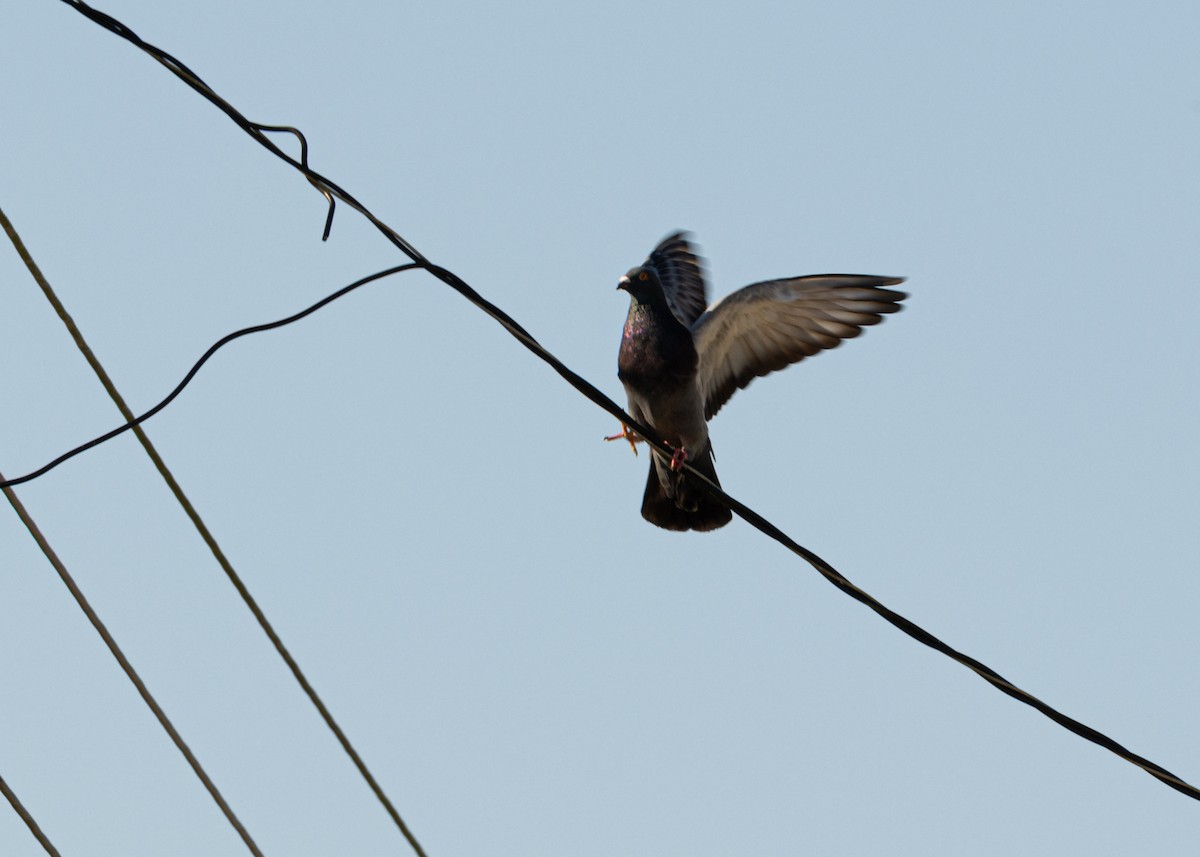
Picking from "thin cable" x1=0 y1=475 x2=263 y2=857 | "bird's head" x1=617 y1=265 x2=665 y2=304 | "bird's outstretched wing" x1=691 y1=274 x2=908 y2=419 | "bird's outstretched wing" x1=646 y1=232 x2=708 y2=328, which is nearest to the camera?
"thin cable" x1=0 y1=475 x2=263 y2=857

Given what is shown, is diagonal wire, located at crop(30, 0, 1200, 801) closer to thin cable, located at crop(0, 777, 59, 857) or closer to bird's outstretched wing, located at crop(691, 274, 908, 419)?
thin cable, located at crop(0, 777, 59, 857)

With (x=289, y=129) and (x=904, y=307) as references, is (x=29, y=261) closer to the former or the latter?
(x=289, y=129)

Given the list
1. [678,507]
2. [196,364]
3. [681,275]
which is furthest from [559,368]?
[681,275]

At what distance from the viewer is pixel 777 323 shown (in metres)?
7.16

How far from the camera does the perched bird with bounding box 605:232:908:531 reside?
680cm

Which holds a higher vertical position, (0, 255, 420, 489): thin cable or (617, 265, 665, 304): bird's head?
(617, 265, 665, 304): bird's head

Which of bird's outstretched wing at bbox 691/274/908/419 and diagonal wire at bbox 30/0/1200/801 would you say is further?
bird's outstretched wing at bbox 691/274/908/419

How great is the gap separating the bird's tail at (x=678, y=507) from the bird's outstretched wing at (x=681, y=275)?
1762mm

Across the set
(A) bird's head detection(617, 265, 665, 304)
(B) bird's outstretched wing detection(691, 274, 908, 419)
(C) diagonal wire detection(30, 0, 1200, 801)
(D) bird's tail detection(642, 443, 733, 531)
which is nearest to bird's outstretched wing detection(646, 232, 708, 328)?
(B) bird's outstretched wing detection(691, 274, 908, 419)

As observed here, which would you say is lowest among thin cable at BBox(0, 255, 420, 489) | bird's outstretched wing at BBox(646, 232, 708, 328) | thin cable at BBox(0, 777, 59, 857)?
thin cable at BBox(0, 777, 59, 857)

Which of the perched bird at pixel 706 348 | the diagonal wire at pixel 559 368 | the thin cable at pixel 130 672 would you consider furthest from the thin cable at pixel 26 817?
the perched bird at pixel 706 348

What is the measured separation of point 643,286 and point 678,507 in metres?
1.07

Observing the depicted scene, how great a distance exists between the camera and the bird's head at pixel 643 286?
709 centimetres

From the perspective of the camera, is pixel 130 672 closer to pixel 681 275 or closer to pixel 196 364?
pixel 196 364
